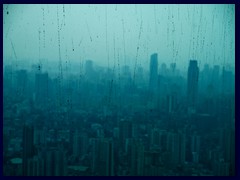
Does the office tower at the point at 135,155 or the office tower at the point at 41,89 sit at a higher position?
the office tower at the point at 41,89

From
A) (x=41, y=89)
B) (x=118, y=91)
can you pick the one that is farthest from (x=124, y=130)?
(x=41, y=89)

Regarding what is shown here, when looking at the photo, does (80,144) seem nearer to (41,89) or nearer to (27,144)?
(27,144)

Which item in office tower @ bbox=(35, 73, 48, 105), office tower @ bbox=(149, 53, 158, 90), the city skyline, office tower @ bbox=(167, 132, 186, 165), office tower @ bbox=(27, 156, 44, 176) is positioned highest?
the city skyline

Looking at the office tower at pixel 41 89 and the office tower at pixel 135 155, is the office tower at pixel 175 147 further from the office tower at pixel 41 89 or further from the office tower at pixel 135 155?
the office tower at pixel 41 89

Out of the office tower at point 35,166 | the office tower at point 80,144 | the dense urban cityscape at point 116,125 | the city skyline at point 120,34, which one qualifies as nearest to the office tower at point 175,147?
the dense urban cityscape at point 116,125

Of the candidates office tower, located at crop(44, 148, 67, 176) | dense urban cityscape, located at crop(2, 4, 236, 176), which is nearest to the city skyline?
dense urban cityscape, located at crop(2, 4, 236, 176)

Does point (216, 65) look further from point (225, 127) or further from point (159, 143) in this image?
point (159, 143)

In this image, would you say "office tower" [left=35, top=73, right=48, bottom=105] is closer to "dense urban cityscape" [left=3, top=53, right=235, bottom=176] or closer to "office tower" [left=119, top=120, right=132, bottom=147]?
"dense urban cityscape" [left=3, top=53, right=235, bottom=176]
